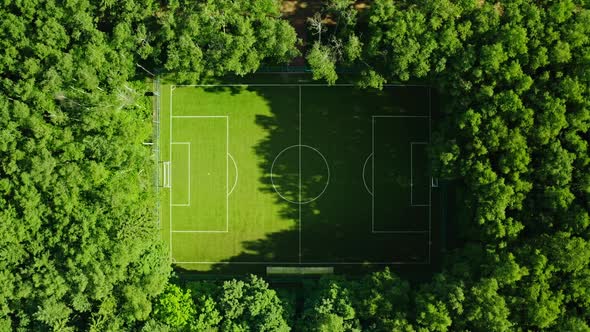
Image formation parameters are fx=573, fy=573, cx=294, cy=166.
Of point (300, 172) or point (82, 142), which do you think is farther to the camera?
point (300, 172)

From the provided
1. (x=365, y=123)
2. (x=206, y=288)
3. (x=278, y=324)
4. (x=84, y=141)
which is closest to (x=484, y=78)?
(x=365, y=123)

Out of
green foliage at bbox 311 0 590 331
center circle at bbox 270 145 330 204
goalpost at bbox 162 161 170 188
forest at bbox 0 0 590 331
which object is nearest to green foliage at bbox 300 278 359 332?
forest at bbox 0 0 590 331

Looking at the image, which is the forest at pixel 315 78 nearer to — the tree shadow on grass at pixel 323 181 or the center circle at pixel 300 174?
the tree shadow on grass at pixel 323 181

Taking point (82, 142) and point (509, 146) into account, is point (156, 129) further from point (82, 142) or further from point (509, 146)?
point (509, 146)

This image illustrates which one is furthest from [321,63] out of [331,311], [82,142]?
[82,142]

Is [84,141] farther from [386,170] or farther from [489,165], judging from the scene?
[489,165]

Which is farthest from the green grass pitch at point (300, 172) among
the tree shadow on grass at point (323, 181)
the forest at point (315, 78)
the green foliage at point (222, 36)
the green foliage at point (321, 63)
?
the green foliage at point (222, 36)

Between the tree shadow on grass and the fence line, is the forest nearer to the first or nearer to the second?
the fence line
